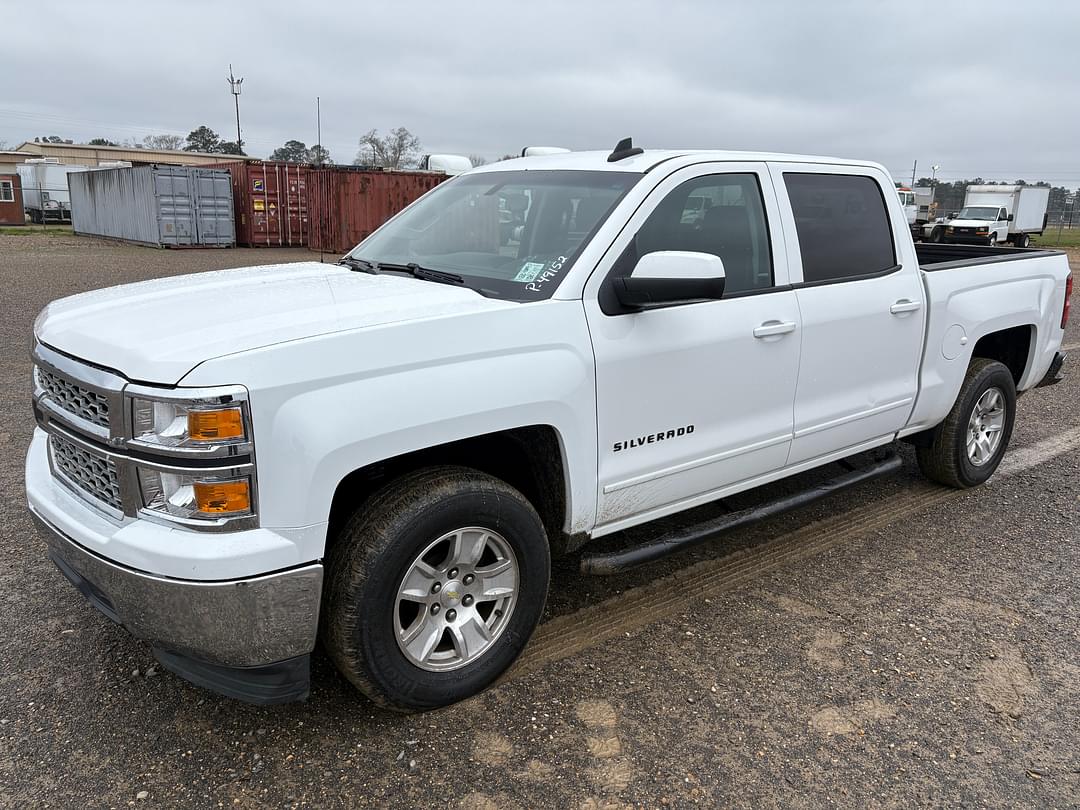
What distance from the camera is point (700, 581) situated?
392 centimetres

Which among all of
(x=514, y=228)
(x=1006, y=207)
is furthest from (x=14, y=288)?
(x=1006, y=207)

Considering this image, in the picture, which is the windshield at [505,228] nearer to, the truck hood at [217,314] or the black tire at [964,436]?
the truck hood at [217,314]

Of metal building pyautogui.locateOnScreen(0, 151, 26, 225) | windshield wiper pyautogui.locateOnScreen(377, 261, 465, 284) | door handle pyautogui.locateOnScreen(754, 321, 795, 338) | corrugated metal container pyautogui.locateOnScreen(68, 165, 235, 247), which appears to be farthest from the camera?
metal building pyautogui.locateOnScreen(0, 151, 26, 225)

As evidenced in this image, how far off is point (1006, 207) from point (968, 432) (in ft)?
122

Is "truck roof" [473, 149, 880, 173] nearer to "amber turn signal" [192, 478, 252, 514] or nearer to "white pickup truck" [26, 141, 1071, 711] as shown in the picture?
"white pickup truck" [26, 141, 1071, 711]

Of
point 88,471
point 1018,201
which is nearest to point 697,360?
point 88,471

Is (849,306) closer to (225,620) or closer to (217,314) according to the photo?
(217,314)

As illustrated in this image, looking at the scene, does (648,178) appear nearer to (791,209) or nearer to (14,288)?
(791,209)

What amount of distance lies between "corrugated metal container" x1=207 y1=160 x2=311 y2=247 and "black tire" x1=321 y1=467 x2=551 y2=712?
939 inches

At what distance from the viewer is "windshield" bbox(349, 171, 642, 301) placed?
10.4ft

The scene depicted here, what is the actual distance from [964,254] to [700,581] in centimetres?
352

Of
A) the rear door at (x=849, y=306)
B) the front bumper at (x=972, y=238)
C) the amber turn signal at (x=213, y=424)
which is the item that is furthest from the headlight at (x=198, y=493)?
the front bumper at (x=972, y=238)

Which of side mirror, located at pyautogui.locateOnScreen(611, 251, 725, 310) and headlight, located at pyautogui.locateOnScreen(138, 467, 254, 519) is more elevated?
side mirror, located at pyautogui.locateOnScreen(611, 251, 725, 310)

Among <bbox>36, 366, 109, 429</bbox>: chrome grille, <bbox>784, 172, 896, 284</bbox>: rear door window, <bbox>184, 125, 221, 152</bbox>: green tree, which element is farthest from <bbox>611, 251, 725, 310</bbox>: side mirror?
<bbox>184, 125, 221, 152</bbox>: green tree
